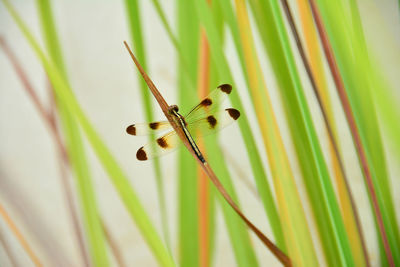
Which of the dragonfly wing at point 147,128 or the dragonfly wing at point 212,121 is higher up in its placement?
the dragonfly wing at point 147,128

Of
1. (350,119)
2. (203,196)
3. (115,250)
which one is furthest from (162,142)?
(350,119)

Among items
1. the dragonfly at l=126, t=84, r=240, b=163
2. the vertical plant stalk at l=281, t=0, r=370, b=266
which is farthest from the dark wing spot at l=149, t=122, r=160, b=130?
the vertical plant stalk at l=281, t=0, r=370, b=266

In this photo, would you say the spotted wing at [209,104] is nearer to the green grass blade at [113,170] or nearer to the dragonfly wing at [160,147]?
the dragonfly wing at [160,147]

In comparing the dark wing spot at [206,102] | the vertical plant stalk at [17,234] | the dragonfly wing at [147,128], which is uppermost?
the dark wing spot at [206,102]

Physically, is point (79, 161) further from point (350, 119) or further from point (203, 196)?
point (350, 119)

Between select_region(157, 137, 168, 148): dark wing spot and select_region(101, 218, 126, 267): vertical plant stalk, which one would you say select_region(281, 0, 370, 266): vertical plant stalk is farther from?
select_region(101, 218, 126, 267): vertical plant stalk

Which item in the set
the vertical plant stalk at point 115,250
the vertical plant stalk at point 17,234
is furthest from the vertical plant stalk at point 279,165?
the vertical plant stalk at point 17,234
